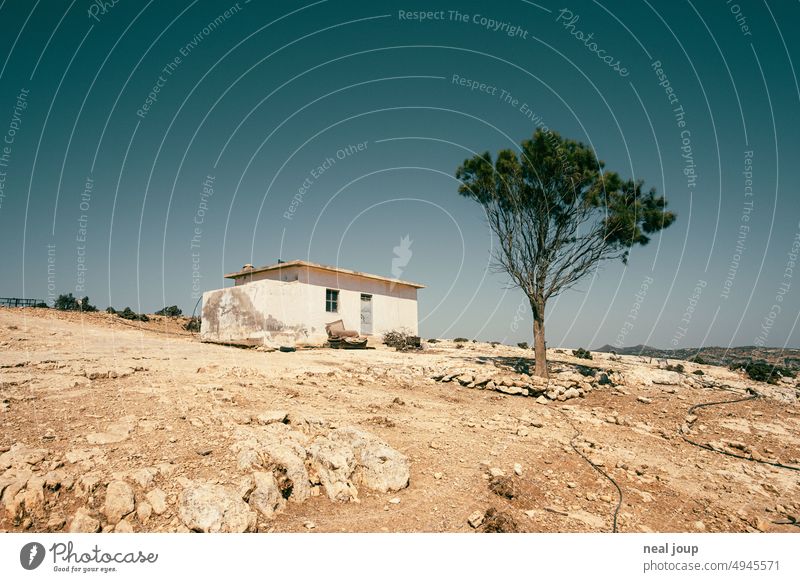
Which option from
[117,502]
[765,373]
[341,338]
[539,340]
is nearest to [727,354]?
[765,373]

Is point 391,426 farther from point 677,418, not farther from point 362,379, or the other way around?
point 677,418

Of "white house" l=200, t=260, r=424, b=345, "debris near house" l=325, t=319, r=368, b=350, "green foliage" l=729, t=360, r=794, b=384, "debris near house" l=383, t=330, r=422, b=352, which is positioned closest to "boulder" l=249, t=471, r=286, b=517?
"white house" l=200, t=260, r=424, b=345

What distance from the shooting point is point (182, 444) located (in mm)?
4430

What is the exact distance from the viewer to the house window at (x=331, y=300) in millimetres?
20562

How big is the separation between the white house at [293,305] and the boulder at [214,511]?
14.3 metres

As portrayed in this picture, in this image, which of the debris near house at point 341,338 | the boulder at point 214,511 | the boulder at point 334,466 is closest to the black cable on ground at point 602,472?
the boulder at point 334,466

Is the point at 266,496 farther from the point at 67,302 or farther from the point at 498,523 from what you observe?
the point at 67,302

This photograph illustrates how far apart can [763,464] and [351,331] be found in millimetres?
16448

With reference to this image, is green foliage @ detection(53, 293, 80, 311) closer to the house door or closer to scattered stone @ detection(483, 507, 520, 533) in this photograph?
the house door

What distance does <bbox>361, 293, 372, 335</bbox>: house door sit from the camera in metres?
22.6

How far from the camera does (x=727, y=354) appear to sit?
2545 centimetres

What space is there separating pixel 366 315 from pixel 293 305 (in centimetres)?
524

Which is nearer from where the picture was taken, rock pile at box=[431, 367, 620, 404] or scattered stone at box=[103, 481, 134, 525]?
scattered stone at box=[103, 481, 134, 525]

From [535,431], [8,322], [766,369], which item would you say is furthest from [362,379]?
[766,369]
